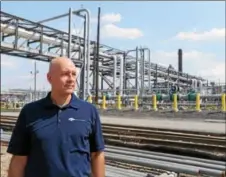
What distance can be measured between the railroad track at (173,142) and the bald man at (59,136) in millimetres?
5829

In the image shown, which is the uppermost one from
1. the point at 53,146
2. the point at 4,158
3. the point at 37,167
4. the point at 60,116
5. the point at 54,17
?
the point at 54,17

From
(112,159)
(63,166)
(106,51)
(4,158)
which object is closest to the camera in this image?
(63,166)

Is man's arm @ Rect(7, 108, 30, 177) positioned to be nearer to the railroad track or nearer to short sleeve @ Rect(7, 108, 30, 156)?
short sleeve @ Rect(7, 108, 30, 156)

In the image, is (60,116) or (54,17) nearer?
(60,116)

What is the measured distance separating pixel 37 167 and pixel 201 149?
6883mm

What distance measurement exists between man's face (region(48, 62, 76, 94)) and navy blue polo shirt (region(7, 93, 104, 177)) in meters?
0.10

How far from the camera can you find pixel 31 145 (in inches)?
92.4

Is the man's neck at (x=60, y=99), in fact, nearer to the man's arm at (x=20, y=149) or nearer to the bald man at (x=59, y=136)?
the bald man at (x=59, y=136)

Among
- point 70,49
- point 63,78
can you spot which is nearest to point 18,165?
point 63,78

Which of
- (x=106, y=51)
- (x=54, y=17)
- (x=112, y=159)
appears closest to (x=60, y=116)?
(x=112, y=159)

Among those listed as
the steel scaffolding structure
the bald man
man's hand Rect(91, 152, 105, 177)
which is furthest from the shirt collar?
the steel scaffolding structure

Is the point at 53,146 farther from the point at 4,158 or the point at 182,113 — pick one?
the point at 182,113

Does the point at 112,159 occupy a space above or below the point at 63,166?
below

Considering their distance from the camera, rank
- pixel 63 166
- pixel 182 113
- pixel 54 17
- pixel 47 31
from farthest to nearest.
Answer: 1. pixel 47 31
2. pixel 54 17
3. pixel 182 113
4. pixel 63 166
